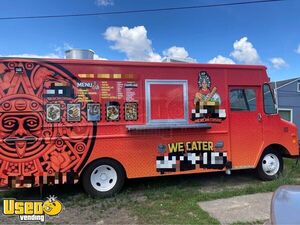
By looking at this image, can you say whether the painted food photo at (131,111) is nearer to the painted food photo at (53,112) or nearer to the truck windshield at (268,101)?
the painted food photo at (53,112)

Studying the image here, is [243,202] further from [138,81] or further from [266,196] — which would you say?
[138,81]

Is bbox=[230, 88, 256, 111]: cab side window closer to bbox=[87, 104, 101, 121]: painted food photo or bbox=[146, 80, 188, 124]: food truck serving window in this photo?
bbox=[146, 80, 188, 124]: food truck serving window

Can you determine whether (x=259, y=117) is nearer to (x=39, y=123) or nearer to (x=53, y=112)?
(x=53, y=112)

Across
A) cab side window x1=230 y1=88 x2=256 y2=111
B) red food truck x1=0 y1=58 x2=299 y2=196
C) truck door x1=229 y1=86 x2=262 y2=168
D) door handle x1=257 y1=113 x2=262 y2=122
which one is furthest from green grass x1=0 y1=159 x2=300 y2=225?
cab side window x1=230 y1=88 x2=256 y2=111

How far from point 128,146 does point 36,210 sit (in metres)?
2.40

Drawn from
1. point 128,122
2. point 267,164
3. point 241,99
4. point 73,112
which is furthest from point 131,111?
point 267,164

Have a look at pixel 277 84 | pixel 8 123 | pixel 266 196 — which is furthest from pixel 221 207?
pixel 277 84

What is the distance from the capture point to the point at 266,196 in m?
7.36

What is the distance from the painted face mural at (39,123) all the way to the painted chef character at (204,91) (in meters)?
2.50

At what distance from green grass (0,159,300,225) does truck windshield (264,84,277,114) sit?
1681 millimetres

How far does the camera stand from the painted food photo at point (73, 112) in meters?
7.23

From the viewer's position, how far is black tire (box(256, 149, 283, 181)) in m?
8.84

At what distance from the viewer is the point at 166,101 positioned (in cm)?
787

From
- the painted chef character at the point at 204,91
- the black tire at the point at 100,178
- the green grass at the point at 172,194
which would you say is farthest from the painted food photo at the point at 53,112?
the painted chef character at the point at 204,91
